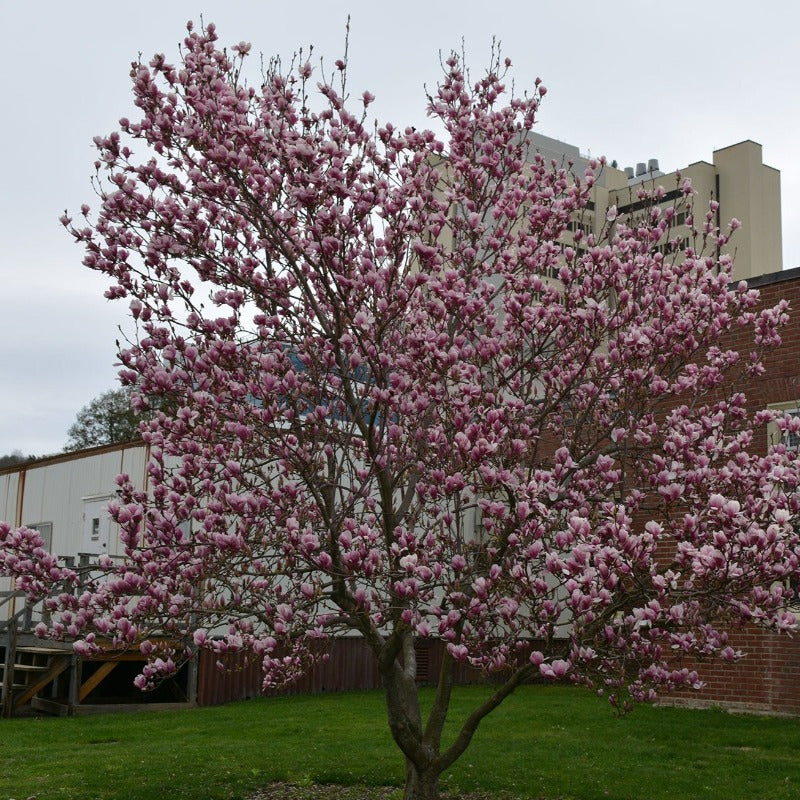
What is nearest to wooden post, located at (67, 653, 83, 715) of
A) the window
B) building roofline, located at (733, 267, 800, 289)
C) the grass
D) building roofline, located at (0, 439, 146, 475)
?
the grass

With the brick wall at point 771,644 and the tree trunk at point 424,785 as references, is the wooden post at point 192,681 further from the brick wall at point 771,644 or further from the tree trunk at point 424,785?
the tree trunk at point 424,785

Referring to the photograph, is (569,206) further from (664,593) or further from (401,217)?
(664,593)

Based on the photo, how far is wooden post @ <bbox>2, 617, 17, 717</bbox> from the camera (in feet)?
51.8

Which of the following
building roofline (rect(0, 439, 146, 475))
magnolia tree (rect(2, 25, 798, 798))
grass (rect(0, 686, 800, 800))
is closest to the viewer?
magnolia tree (rect(2, 25, 798, 798))

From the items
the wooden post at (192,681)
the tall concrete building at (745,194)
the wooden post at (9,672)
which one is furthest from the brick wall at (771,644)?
the tall concrete building at (745,194)

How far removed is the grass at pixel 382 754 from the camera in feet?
30.2

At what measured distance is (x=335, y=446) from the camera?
8.05 metres

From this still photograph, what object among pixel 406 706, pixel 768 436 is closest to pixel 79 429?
pixel 768 436

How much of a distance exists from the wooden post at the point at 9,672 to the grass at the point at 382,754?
84 cm

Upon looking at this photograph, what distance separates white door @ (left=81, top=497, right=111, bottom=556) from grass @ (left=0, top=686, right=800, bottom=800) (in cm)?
512

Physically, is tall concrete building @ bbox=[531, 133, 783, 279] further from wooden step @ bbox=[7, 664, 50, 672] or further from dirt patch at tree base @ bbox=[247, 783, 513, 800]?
dirt patch at tree base @ bbox=[247, 783, 513, 800]

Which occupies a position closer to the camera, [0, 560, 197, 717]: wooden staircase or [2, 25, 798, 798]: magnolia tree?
[2, 25, 798, 798]: magnolia tree

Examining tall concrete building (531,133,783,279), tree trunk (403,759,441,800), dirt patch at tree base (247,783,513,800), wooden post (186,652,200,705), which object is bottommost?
wooden post (186,652,200,705)

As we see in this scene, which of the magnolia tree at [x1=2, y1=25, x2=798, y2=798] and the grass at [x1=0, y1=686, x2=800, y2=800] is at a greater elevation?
the magnolia tree at [x1=2, y1=25, x2=798, y2=798]
